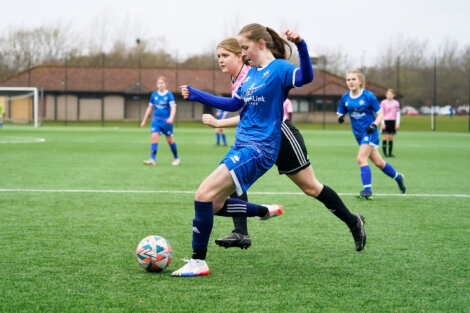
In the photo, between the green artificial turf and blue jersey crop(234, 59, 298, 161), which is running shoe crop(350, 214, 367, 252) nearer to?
the green artificial turf

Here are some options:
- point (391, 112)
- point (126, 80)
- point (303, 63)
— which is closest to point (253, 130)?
point (303, 63)

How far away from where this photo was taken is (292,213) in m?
7.25

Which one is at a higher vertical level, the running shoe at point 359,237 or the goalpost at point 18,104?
the goalpost at point 18,104

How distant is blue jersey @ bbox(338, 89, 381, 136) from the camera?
29.4 feet

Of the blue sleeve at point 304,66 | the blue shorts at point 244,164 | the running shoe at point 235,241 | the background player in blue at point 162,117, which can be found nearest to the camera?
the blue sleeve at point 304,66

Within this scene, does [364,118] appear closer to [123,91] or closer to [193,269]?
[193,269]

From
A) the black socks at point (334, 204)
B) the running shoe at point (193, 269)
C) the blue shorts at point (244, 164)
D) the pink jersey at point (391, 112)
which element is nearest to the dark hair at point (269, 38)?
the blue shorts at point (244, 164)

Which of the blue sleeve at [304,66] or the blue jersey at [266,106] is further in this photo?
the blue jersey at [266,106]

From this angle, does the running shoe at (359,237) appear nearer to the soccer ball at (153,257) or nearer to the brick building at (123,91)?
the soccer ball at (153,257)

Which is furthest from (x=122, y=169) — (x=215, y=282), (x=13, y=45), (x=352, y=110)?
(x=13, y=45)

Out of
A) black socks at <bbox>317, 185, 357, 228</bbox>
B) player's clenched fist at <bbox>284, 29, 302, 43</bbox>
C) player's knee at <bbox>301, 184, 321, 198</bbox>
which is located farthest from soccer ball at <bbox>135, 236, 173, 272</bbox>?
player's clenched fist at <bbox>284, 29, 302, 43</bbox>

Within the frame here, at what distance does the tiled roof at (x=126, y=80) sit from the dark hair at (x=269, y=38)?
48.8 m

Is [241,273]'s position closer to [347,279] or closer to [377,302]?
[347,279]

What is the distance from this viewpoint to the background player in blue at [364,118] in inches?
346
